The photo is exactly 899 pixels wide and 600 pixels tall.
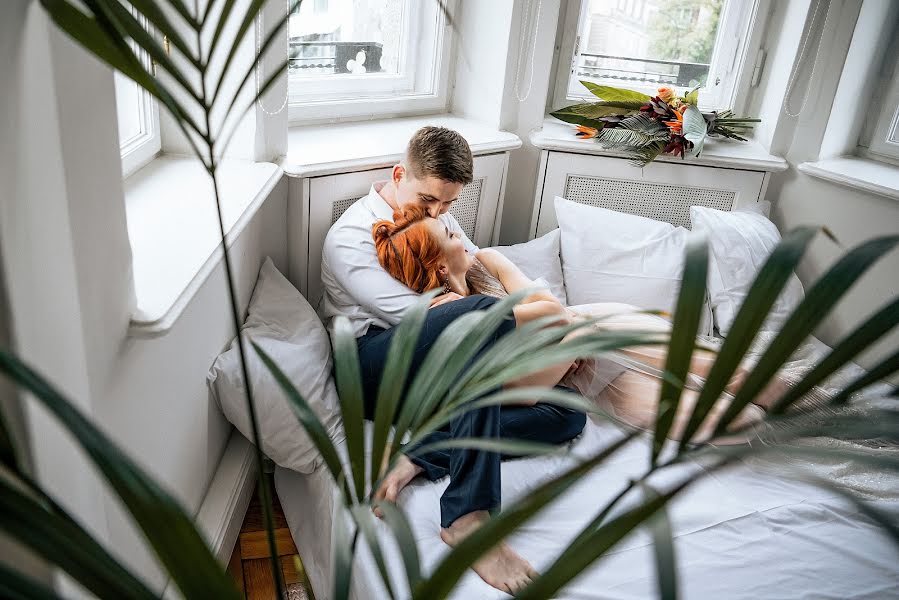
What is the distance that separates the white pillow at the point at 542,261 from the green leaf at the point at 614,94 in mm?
670

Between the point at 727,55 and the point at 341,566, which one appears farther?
the point at 727,55

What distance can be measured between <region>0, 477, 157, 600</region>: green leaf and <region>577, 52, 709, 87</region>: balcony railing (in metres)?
2.79

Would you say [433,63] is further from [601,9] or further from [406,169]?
[406,169]

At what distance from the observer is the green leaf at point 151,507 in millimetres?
578

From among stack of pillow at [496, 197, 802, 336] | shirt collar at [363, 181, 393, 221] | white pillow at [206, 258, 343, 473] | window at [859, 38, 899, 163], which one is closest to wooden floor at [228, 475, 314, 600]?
white pillow at [206, 258, 343, 473]

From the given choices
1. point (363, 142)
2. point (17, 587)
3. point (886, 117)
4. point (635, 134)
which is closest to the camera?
point (17, 587)

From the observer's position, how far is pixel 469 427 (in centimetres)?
166

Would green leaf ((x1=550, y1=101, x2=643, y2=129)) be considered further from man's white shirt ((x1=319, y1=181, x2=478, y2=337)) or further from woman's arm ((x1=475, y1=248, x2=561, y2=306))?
man's white shirt ((x1=319, y1=181, x2=478, y2=337))

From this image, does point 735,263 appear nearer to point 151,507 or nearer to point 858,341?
point 858,341

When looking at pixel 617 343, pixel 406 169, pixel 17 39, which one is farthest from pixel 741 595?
pixel 17 39

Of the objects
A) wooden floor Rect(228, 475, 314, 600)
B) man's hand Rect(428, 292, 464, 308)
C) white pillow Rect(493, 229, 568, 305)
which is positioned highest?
man's hand Rect(428, 292, 464, 308)

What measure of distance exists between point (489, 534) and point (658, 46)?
2.81 m

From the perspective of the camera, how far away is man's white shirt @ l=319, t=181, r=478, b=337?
6.60 feet

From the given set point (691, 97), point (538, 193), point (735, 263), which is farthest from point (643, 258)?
point (691, 97)
